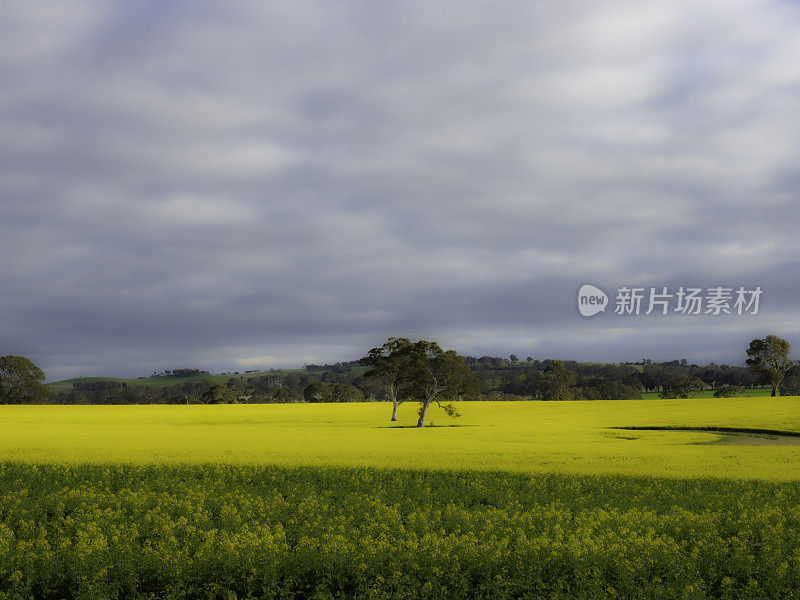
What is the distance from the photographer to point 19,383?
108312 millimetres

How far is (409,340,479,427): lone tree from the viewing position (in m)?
60.3

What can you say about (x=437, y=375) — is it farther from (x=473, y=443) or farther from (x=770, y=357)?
(x=770, y=357)

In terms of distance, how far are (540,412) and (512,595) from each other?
6956 cm

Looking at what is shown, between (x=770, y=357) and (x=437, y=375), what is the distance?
6942 centimetres

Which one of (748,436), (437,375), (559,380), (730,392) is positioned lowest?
(730,392)

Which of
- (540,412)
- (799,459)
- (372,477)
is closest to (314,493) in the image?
(372,477)

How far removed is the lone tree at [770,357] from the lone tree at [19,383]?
116054 mm

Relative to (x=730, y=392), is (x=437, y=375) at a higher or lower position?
higher

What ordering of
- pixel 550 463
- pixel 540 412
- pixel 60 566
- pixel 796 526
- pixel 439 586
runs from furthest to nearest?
pixel 540 412, pixel 550 463, pixel 796 526, pixel 60 566, pixel 439 586

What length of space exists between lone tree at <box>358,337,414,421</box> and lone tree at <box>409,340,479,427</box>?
884 millimetres

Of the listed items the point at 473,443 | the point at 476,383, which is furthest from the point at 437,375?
the point at 473,443

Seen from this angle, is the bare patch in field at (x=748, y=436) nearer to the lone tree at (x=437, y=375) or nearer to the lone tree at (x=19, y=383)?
the lone tree at (x=437, y=375)

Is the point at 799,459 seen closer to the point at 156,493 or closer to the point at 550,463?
the point at 550,463

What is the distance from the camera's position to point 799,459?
98.3ft
